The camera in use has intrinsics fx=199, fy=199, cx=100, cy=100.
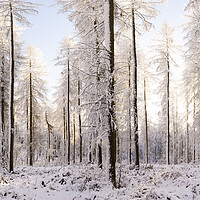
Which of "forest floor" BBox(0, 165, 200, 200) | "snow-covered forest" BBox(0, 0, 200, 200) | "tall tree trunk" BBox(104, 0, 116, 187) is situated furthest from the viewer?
"tall tree trunk" BBox(104, 0, 116, 187)

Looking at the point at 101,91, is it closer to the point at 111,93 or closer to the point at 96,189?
the point at 111,93

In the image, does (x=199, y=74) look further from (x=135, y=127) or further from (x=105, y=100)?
(x=105, y=100)

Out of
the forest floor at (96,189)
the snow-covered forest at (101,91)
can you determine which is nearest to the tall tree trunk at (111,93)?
the snow-covered forest at (101,91)

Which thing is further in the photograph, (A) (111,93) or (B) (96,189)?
(A) (111,93)

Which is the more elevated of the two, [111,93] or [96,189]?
[111,93]

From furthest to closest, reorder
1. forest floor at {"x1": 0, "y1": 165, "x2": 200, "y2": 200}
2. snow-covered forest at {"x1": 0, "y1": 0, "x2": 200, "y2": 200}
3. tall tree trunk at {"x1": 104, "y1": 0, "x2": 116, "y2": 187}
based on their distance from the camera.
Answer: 1. tall tree trunk at {"x1": 104, "y1": 0, "x2": 116, "y2": 187}
2. snow-covered forest at {"x1": 0, "y1": 0, "x2": 200, "y2": 200}
3. forest floor at {"x1": 0, "y1": 165, "x2": 200, "y2": 200}

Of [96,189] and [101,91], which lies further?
[101,91]

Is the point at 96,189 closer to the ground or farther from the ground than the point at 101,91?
closer to the ground

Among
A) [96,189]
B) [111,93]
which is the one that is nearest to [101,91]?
[111,93]

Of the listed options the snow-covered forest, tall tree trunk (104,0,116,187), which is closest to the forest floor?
the snow-covered forest

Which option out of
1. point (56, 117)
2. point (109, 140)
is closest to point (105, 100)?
point (109, 140)

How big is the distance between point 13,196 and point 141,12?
509 inches

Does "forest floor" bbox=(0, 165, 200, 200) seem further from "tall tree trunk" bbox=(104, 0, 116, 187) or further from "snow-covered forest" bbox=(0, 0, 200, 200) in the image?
"tall tree trunk" bbox=(104, 0, 116, 187)

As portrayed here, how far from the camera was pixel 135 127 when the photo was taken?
12719 mm
